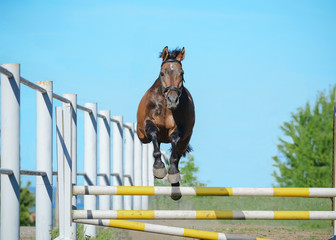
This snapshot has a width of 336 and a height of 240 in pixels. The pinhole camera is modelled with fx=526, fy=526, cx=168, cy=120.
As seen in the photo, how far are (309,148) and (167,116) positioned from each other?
2165cm

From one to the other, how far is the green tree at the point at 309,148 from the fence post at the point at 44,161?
2060 cm

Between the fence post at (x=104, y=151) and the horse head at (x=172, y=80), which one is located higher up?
the horse head at (x=172, y=80)

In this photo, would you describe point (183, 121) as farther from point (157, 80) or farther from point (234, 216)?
point (234, 216)

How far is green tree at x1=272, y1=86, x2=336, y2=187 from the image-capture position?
24.8m

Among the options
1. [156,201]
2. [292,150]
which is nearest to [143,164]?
[156,201]

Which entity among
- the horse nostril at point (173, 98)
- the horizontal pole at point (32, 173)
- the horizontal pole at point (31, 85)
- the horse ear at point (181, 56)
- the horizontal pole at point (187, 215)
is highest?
the horse ear at point (181, 56)

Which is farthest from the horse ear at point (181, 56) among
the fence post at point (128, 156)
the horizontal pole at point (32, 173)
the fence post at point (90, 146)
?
the fence post at point (128, 156)

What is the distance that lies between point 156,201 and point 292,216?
9666mm

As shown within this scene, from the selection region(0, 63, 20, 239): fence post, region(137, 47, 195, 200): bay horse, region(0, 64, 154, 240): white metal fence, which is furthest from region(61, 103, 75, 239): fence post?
region(0, 63, 20, 239): fence post

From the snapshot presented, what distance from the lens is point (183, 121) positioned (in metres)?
5.11

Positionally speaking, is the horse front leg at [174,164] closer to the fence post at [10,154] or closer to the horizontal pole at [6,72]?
the fence post at [10,154]

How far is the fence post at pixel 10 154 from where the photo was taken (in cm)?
407

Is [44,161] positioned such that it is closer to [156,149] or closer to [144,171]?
[156,149]

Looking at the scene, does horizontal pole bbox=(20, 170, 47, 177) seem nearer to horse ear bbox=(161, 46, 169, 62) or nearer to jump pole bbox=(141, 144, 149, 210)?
horse ear bbox=(161, 46, 169, 62)
